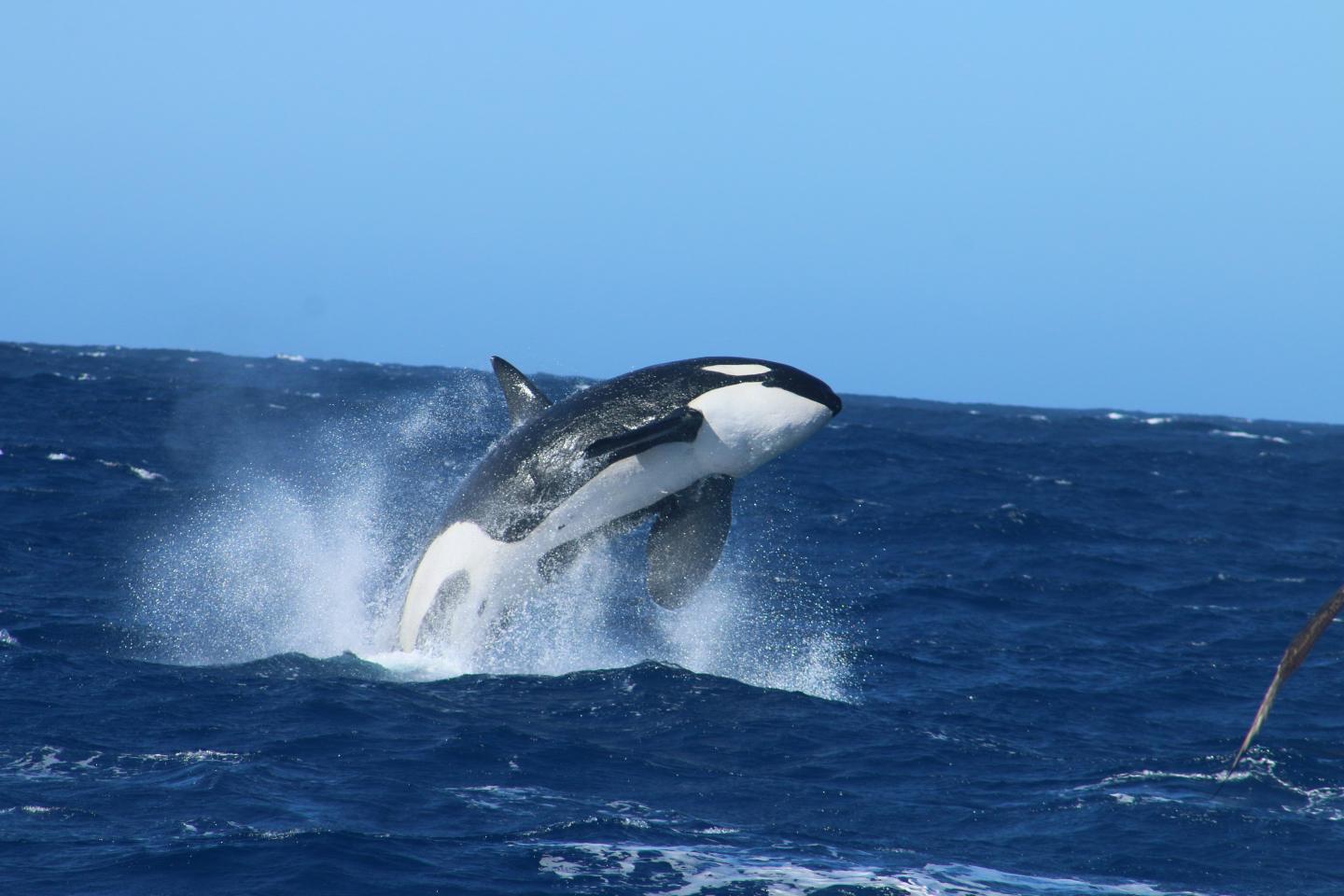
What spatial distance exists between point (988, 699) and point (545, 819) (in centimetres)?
677

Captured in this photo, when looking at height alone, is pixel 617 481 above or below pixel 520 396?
below

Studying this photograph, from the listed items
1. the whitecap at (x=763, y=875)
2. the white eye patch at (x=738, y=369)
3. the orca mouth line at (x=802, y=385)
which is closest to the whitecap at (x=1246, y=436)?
the orca mouth line at (x=802, y=385)

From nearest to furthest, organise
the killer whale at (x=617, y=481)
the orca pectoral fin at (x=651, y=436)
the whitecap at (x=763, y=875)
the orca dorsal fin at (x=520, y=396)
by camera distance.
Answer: the whitecap at (x=763, y=875)
the orca pectoral fin at (x=651, y=436)
the killer whale at (x=617, y=481)
the orca dorsal fin at (x=520, y=396)

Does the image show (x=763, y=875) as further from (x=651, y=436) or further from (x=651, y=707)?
(x=651, y=436)

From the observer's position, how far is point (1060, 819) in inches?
416

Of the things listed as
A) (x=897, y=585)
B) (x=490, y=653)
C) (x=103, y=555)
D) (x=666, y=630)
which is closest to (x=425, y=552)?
(x=490, y=653)

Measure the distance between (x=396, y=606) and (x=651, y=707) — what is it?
10.8 ft

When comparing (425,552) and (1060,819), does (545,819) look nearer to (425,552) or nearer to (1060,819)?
(1060,819)

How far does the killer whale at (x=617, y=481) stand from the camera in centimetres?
1315

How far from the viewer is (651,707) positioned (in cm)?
1275

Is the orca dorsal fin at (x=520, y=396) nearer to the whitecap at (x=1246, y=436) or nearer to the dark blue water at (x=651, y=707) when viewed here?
the dark blue water at (x=651, y=707)

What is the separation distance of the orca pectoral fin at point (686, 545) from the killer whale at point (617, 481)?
0.5 inches

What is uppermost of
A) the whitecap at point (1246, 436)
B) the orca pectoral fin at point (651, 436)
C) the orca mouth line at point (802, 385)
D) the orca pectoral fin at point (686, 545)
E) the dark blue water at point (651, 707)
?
the whitecap at point (1246, 436)

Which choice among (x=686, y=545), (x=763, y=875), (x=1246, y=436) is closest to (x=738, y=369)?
(x=686, y=545)
